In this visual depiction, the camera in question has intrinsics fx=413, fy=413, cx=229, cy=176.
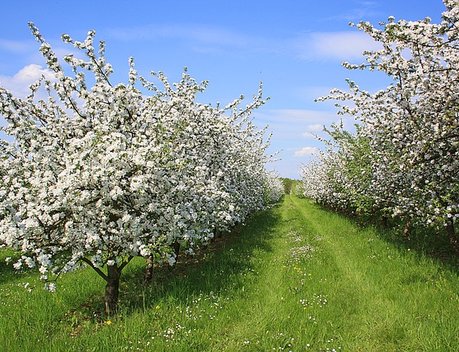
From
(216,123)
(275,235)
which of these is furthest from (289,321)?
(275,235)

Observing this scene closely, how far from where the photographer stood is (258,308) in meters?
10.0

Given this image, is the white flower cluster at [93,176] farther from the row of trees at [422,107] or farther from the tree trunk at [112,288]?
the row of trees at [422,107]

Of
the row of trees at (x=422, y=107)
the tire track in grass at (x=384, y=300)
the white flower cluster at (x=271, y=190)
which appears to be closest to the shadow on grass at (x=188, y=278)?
the tire track in grass at (x=384, y=300)

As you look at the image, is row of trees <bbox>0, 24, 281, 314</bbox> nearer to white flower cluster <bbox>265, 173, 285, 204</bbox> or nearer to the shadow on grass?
the shadow on grass

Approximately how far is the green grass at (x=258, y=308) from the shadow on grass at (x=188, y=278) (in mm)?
51

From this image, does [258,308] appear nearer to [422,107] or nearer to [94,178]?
[94,178]

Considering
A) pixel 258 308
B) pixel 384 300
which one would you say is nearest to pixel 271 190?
pixel 384 300

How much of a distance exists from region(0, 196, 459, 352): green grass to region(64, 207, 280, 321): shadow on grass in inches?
2.0

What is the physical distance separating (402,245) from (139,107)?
11274 mm

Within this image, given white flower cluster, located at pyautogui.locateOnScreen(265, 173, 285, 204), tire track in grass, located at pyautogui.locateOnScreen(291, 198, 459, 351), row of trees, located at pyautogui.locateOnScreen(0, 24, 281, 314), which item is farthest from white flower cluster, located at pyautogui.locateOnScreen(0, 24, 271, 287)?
white flower cluster, located at pyautogui.locateOnScreen(265, 173, 285, 204)

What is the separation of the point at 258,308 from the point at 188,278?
308 centimetres

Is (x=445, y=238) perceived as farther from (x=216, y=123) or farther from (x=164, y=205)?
(x=164, y=205)

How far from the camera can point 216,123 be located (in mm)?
16141

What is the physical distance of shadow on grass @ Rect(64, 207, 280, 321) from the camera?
10516 mm
